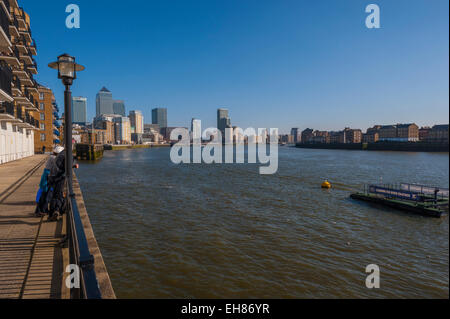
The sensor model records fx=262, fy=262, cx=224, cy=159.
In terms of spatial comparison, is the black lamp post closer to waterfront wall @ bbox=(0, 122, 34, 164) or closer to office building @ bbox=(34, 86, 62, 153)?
waterfront wall @ bbox=(0, 122, 34, 164)

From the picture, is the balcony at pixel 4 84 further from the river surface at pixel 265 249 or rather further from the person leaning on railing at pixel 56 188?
the person leaning on railing at pixel 56 188

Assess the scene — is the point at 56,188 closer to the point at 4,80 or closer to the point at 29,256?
the point at 29,256

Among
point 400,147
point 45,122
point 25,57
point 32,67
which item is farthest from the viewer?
point 400,147

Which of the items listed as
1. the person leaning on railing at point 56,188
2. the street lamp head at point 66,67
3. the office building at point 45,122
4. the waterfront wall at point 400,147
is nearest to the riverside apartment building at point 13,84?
the office building at point 45,122

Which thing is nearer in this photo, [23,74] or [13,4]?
[13,4]

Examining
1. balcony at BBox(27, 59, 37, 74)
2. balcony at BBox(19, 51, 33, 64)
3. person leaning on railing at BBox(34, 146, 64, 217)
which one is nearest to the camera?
person leaning on railing at BBox(34, 146, 64, 217)

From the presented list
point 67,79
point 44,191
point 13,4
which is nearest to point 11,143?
point 13,4

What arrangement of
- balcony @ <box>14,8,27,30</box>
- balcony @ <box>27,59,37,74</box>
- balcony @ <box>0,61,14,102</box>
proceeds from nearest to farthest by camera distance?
balcony @ <box>0,61,14,102</box> → balcony @ <box>14,8,27,30</box> → balcony @ <box>27,59,37,74</box>

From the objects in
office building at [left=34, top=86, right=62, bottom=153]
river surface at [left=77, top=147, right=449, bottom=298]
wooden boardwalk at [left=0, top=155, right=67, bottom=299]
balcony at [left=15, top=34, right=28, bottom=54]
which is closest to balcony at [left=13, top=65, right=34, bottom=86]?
balcony at [left=15, top=34, right=28, bottom=54]
